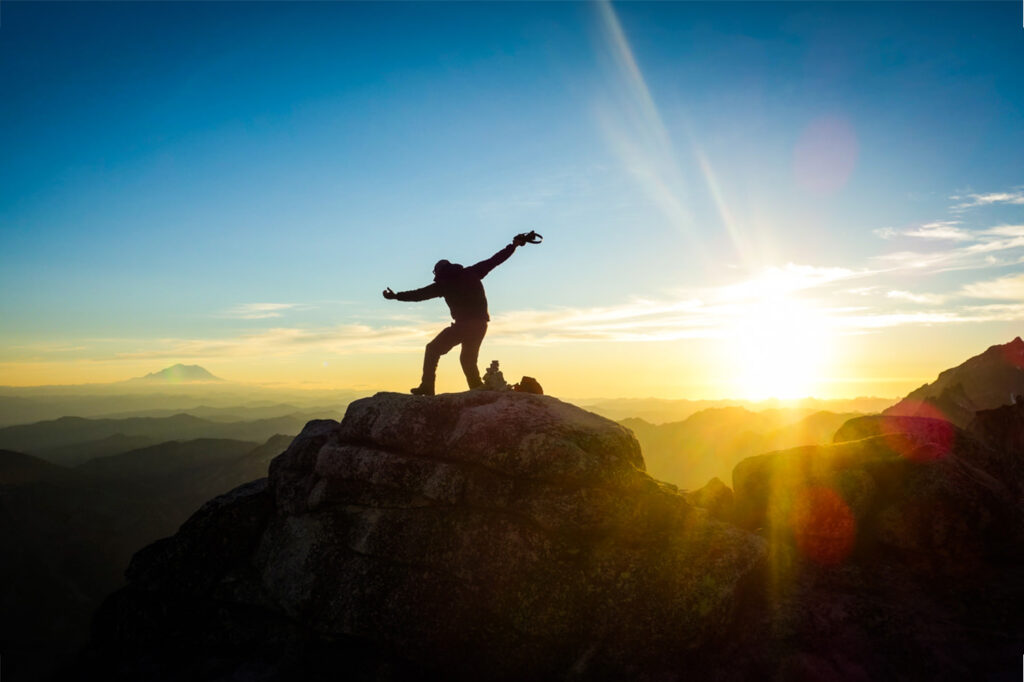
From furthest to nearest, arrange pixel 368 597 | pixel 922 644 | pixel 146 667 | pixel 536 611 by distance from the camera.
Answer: pixel 146 667
pixel 368 597
pixel 536 611
pixel 922 644

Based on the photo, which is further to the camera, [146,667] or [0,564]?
[0,564]

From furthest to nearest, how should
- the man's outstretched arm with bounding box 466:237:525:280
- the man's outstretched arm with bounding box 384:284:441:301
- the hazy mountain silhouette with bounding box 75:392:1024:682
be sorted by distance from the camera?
the man's outstretched arm with bounding box 384:284:441:301 < the man's outstretched arm with bounding box 466:237:525:280 < the hazy mountain silhouette with bounding box 75:392:1024:682

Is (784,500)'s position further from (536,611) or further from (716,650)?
(536,611)

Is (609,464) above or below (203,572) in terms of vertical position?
above

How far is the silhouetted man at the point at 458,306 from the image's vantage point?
17641 mm

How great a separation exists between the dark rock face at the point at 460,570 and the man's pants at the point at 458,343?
187 centimetres

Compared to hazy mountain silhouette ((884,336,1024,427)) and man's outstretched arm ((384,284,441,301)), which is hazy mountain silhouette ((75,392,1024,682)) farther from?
hazy mountain silhouette ((884,336,1024,427))

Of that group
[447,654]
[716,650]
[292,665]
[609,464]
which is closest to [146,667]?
[292,665]

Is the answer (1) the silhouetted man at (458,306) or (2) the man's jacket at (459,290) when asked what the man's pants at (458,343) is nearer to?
(1) the silhouetted man at (458,306)

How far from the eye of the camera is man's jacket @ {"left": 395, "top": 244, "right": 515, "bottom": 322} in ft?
57.8

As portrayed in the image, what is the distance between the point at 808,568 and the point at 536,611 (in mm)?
8048

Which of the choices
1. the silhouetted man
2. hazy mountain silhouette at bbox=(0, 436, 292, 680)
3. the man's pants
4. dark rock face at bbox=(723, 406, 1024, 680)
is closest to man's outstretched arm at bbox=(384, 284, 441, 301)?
the silhouetted man

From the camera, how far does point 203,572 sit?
16594 mm

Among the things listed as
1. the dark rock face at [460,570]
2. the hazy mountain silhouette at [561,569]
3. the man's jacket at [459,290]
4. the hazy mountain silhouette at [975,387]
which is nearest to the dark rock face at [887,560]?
the hazy mountain silhouette at [561,569]
